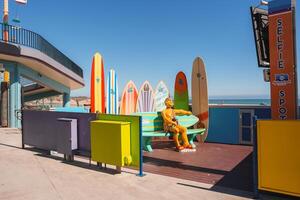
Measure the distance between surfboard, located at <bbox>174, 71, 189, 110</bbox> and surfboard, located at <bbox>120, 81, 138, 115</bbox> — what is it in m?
2.54

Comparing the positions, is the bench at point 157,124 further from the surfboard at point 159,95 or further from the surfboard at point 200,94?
the surfboard at point 159,95

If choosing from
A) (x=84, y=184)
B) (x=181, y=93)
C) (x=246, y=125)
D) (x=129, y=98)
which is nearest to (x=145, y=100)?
(x=129, y=98)

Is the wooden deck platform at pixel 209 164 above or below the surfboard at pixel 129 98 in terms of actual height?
below

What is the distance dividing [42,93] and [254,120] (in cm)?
2351

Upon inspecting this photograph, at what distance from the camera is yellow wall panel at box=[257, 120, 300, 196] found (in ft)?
12.4

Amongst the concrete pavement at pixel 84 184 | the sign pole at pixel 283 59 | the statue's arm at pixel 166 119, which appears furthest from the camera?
the statue's arm at pixel 166 119

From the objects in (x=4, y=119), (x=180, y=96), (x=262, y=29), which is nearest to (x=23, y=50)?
(x=4, y=119)

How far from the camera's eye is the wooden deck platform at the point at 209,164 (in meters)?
5.13

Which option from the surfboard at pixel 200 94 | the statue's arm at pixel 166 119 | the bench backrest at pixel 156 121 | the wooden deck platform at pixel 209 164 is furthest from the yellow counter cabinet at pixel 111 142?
the surfboard at pixel 200 94

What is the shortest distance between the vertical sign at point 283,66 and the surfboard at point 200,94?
455 cm

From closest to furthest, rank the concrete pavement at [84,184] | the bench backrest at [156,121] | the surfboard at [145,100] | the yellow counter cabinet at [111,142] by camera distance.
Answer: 1. the concrete pavement at [84,184]
2. the yellow counter cabinet at [111,142]
3. the bench backrest at [156,121]
4. the surfboard at [145,100]

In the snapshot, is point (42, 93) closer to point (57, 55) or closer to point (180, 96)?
point (57, 55)

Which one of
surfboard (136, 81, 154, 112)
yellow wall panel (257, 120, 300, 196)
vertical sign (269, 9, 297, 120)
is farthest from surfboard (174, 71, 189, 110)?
yellow wall panel (257, 120, 300, 196)

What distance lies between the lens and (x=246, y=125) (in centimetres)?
908
